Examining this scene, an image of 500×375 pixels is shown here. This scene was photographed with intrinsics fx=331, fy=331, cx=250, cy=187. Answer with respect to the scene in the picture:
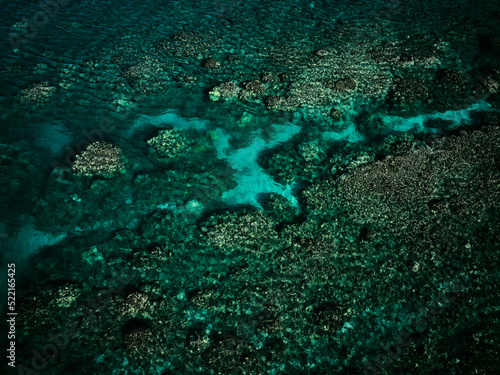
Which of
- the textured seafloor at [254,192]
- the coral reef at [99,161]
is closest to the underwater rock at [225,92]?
the textured seafloor at [254,192]

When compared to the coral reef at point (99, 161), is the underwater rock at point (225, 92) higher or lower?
higher

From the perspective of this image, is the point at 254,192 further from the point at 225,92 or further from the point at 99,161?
the point at 99,161

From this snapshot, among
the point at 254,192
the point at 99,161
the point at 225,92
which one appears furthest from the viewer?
the point at 225,92

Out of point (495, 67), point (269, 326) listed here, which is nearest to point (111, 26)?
point (269, 326)

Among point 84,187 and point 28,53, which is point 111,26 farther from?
point 84,187

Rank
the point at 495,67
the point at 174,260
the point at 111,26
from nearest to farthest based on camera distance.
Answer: the point at 174,260, the point at 495,67, the point at 111,26

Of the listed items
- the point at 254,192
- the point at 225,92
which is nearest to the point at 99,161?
the point at 254,192

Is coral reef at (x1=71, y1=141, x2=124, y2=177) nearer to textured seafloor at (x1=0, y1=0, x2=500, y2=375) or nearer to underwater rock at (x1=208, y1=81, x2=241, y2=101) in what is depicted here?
textured seafloor at (x1=0, y1=0, x2=500, y2=375)

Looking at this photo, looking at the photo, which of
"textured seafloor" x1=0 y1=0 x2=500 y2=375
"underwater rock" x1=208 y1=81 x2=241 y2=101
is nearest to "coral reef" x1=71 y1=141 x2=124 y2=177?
"textured seafloor" x1=0 y1=0 x2=500 y2=375

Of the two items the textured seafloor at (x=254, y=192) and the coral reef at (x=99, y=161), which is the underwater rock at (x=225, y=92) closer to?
the textured seafloor at (x=254, y=192)
